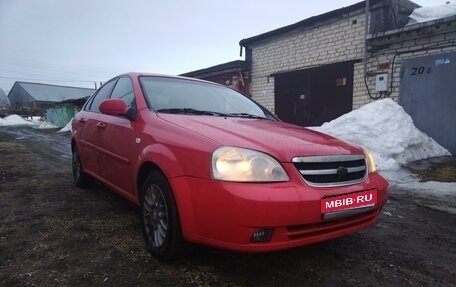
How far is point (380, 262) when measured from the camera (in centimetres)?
281

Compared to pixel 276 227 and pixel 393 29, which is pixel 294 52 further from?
pixel 276 227

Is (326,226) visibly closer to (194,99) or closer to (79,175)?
(194,99)

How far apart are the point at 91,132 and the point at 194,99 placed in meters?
1.53

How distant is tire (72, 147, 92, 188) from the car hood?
2.46 m

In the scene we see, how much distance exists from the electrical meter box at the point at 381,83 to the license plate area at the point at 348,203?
8.02m

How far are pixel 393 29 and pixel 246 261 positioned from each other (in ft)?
29.0

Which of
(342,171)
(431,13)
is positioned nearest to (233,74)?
(431,13)

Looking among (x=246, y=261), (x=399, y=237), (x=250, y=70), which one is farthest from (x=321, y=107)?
(x=246, y=261)

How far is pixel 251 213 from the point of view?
2170 millimetres

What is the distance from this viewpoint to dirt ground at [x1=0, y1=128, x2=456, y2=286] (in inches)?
98.0

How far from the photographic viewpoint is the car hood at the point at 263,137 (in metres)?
2.41

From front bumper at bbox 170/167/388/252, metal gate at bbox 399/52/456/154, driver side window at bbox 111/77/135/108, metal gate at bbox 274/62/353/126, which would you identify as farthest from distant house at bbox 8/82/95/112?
front bumper at bbox 170/167/388/252

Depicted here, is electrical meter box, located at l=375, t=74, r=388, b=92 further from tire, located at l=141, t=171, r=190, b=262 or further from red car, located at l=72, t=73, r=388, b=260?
tire, located at l=141, t=171, r=190, b=262

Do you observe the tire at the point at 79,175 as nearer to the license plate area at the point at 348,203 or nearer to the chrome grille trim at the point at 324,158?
the chrome grille trim at the point at 324,158
